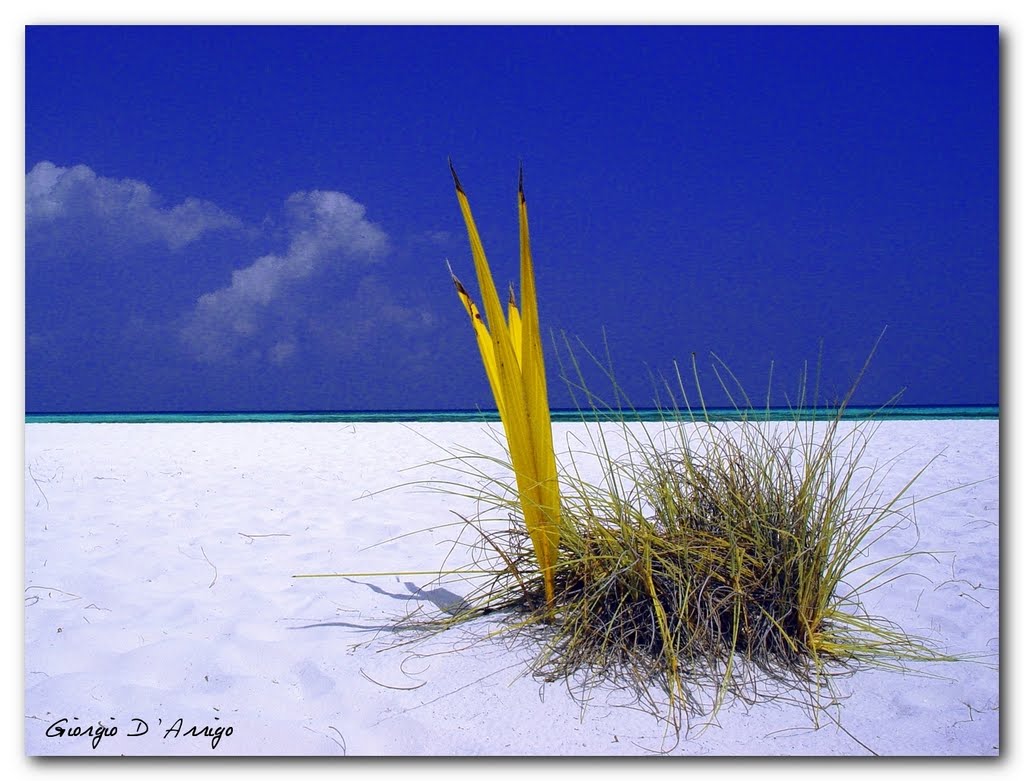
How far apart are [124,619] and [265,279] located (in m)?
1.30

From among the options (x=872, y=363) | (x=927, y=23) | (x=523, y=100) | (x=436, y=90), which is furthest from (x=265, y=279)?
(x=927, y=23)

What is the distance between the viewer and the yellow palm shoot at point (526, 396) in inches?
73.1

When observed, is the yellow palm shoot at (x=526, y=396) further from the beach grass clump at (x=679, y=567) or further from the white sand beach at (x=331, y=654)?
→ the white sand beach at (x=331, y=654)

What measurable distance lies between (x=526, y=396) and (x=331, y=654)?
2.71 ft

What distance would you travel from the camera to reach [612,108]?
292 centimetres

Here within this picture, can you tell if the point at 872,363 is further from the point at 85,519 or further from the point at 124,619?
the point at 85,519

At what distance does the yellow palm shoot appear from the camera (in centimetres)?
186

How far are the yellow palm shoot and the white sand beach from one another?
12.9 inches
